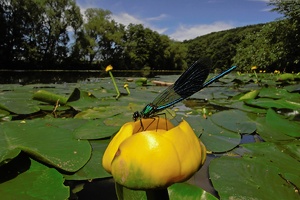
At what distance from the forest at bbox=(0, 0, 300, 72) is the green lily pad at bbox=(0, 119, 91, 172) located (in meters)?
14.4

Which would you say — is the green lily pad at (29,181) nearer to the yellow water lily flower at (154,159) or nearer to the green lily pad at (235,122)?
the yellow water lily flower at (154,159)

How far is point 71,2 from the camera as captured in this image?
2427cm

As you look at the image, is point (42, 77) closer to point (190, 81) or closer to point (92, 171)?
point (92, 171)

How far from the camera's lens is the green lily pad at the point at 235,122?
1703 millimetres

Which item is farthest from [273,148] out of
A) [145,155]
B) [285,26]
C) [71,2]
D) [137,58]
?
[137,58]

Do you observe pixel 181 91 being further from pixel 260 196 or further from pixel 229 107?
pixel 229 107

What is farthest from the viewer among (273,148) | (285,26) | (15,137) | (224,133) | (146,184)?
(285,26)

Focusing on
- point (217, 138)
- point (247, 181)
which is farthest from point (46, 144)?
point (217, 138)

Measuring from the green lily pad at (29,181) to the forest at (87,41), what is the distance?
48.1ft

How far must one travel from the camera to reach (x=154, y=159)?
1.26 ft

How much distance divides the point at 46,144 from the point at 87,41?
26.9m

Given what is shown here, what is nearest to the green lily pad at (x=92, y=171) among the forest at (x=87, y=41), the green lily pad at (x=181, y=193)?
the green lily pad at (x=181, y=193)

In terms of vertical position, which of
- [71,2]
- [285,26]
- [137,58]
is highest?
[71,2]

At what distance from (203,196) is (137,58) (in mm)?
34340
